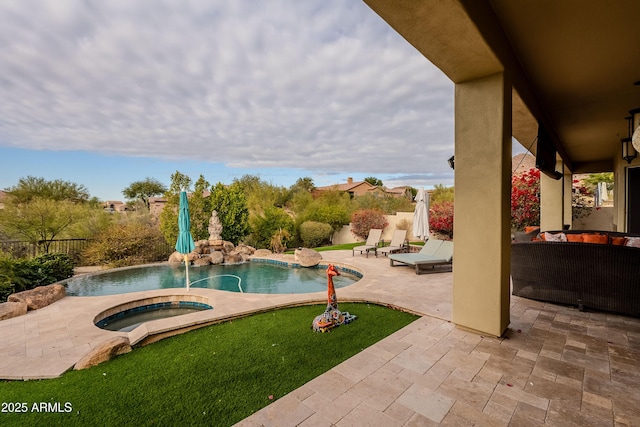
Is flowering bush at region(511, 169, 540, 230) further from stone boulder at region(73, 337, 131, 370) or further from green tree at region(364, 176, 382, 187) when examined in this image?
green tree at region(364, 176, 382, 187)

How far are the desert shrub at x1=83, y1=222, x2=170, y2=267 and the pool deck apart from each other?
18.1 ft

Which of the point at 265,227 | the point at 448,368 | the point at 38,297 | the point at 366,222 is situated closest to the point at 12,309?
the point at 38,297

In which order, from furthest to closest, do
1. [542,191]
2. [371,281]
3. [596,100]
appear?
[542,191], [371,281], [596,100]

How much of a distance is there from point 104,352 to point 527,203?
42.0 feet

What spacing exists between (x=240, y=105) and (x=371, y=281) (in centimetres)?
1234

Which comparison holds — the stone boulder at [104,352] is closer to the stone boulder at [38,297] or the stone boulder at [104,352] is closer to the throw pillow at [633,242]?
the stone boulder at [38,297]

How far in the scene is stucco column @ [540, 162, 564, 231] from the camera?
8.38 meters

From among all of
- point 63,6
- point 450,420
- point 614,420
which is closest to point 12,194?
point 63,6

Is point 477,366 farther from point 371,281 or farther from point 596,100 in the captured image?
point 596,100

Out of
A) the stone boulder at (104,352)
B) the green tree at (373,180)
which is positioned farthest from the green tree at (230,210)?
the green tree at (373,180)

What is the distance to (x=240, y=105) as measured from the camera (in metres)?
14.4

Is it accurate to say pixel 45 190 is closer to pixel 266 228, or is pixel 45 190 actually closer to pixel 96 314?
pixel 266 228

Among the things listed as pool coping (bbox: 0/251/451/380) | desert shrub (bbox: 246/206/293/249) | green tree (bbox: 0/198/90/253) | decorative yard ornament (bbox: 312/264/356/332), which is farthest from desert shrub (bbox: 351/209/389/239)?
green tree (bbox: 0/198/90/253)

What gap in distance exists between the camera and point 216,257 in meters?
10.3
